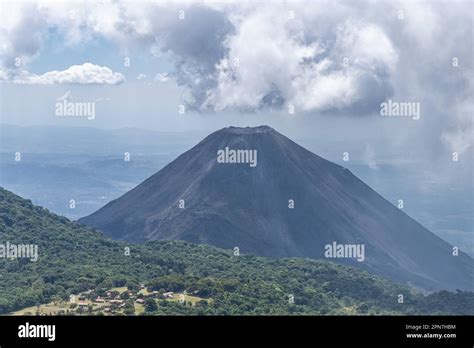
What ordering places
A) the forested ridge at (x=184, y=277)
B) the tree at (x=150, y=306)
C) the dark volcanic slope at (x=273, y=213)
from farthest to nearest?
the dark volcanic slope at (x=273, y=213), the forested ridge at (x=184, y=277), the tree at (x=150, y=306)

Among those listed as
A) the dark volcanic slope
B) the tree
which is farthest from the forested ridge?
the dark volcanic slope

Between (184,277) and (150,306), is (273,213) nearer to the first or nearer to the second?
(184,277)

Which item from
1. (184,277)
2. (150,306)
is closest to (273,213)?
(184,277)

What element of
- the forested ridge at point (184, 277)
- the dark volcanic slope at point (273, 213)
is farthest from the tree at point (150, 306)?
the dark volcanic slope at point (273, 213)

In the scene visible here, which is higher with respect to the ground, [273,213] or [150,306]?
[273,213]

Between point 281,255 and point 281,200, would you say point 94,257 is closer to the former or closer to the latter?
point 281,255

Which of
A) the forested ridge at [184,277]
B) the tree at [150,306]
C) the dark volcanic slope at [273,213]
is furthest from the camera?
the dark volcanic slope at [273,213]

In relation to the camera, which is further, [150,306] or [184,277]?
[184,277]

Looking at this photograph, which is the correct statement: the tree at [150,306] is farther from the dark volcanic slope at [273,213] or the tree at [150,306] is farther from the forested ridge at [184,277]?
the dark volcanic slope at [273,213]
